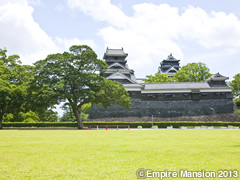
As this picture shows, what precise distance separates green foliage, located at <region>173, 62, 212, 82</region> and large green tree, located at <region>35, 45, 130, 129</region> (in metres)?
31.2

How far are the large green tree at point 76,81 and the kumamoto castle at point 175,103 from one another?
12.8 meters

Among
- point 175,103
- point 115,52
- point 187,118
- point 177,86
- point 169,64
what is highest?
point 169,64

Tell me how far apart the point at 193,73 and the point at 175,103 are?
59.8 feet

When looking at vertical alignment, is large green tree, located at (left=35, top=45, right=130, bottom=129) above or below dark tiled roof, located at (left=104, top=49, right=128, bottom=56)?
below

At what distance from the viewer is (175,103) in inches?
1945

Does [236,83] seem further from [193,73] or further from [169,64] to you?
[169,64]

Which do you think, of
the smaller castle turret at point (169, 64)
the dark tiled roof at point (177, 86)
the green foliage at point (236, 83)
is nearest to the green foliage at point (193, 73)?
the green foliage at point (236, 83)

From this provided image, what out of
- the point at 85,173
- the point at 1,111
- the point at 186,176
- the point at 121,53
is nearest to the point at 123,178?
the point at 85,173

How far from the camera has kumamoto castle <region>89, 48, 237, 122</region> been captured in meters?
48.4

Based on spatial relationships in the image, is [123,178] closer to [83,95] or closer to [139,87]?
[83,95]

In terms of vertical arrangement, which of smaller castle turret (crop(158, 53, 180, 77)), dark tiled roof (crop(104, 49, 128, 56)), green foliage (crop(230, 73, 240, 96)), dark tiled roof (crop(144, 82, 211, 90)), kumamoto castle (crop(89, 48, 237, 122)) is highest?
smaller castle turret (crop(158, 53, 180, 77))

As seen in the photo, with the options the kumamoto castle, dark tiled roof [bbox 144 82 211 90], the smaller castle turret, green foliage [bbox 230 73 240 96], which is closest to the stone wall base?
the kumamoto castle

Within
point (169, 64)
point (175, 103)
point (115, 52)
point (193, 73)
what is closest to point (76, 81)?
point (175, 103)

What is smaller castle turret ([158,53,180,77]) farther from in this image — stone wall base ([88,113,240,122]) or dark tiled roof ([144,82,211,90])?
stone wall base ([88,113,240,122])
